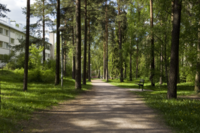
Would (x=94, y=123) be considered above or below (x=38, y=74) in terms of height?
below

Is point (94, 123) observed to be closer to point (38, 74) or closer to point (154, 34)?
point (154, 34)

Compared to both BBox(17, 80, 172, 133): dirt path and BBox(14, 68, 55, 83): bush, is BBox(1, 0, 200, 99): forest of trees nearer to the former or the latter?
BBox(14, 68, 55, 83): bush

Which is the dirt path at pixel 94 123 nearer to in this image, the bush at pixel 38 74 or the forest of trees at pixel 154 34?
the forest of trees at pixel 154 34

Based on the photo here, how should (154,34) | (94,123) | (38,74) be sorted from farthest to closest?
(38,74), (154,34), (94,123)

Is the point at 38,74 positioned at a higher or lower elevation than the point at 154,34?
lower

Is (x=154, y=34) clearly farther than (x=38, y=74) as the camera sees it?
No

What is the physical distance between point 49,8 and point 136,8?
631 inches

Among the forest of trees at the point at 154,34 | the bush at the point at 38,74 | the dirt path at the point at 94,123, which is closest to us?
the dirt path at the point at 94,123

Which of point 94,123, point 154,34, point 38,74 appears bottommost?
point 94,123

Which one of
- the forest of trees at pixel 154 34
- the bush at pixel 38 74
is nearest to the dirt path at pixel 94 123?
the forest of trees at pixel 154 34

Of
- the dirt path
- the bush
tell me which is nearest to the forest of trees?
the bush

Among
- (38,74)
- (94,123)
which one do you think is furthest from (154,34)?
(94,123)

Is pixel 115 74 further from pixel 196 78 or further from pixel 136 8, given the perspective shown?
pixel 196 78

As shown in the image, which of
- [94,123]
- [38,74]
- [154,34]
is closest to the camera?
[94,123]
